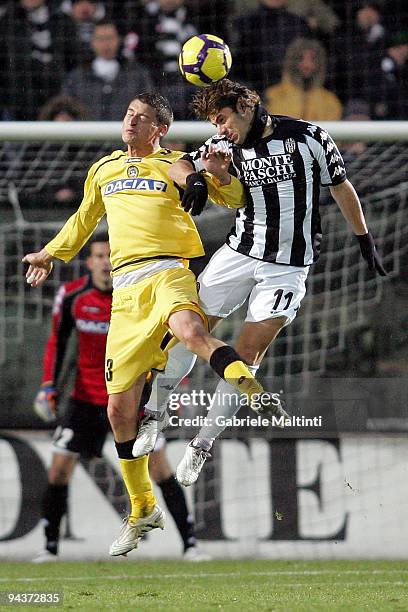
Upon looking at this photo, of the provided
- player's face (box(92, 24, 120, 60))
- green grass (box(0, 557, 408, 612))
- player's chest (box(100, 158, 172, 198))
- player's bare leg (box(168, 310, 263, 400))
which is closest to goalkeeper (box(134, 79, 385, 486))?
player's chest (box(100, 158, 172, 198))

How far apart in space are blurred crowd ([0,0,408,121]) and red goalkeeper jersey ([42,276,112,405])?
5.19ft

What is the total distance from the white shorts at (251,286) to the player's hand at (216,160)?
571 mm

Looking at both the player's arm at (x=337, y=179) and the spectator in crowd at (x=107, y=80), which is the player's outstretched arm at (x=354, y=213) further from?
the spectator in crowd at (x=107, y=80)

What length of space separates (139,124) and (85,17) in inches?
160

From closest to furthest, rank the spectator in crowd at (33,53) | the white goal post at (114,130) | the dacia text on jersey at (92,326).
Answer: the white goal post at (114,130) < the dacia text on jersey at (92,326) < the spectator in crowd at (33,53)

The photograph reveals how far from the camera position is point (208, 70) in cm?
693

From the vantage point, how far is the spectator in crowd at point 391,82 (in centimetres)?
1041

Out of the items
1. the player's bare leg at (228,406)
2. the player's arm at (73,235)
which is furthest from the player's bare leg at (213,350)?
the player's arm at (73,235)

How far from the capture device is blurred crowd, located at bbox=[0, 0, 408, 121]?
32.9 feet

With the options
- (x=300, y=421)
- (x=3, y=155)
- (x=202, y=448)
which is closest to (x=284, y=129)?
(x=202, y=448)

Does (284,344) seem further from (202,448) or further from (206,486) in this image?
(202,448)

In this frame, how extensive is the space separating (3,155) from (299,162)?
12.8ft

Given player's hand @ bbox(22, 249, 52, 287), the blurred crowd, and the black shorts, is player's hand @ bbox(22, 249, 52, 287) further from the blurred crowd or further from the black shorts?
the blurred crowd

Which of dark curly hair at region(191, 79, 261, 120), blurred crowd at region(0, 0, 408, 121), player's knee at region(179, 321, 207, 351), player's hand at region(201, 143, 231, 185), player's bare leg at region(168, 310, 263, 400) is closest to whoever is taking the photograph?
player's bare leg at region(168, 310, 263, 400)
